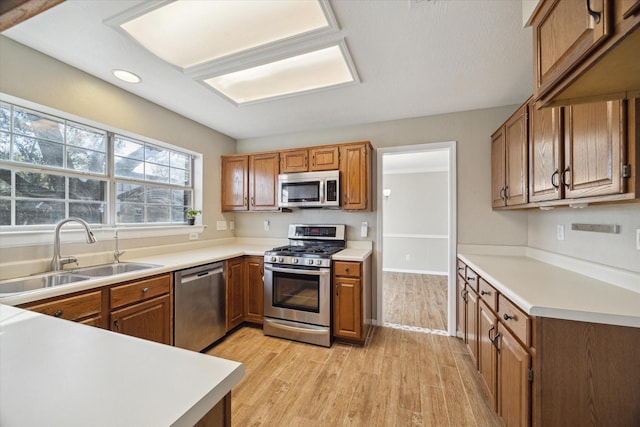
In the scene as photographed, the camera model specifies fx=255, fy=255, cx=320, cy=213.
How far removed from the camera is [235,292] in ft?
9.49

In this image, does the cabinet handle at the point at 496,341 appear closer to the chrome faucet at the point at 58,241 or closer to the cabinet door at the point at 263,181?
the cabinet door at the point at 263,181

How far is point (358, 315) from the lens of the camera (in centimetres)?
255

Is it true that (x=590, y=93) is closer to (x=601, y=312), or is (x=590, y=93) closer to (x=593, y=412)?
(x=601, y=312)

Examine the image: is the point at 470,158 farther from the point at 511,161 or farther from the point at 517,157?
the point at 517,157

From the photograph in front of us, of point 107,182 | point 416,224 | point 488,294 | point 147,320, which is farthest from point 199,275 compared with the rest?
point 416,224

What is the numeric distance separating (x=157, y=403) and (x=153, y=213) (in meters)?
2.82

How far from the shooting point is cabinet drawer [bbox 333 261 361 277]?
101 inches

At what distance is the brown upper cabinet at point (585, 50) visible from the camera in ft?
2.26

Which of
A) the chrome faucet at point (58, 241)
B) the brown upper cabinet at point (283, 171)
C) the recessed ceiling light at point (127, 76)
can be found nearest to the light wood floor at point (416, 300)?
the brown upper cabinet at point (283, 171)

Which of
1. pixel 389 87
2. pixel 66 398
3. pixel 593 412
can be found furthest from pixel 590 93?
pixel 66 398

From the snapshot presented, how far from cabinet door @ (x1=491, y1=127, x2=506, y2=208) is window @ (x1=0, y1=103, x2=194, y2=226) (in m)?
3.53

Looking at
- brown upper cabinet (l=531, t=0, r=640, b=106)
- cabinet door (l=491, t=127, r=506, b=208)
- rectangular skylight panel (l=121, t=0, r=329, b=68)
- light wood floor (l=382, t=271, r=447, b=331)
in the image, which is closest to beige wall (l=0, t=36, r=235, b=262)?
rectangular skylight panel (l=121, t=0, r=329, b=68)

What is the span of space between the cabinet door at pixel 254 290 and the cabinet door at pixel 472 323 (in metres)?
2.11

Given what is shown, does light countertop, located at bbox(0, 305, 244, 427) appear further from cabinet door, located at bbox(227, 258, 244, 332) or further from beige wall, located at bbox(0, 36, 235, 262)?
cabinet door, located at bbox(227, 258, 244, 332)
